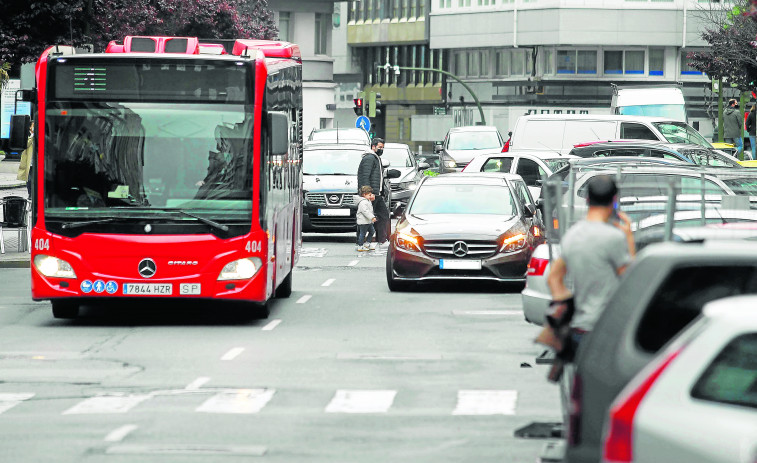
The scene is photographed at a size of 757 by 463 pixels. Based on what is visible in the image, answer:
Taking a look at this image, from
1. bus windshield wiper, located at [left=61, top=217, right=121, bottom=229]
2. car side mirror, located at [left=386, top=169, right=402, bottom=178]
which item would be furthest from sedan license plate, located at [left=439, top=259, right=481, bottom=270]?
car side mirror, located at [left=386, top=169, right=402, bottom=178]

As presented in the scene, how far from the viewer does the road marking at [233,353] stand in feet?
47.2

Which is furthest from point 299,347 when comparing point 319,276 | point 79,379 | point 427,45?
point 427,45

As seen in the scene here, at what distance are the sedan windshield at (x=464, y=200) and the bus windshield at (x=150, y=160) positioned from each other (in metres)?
6.01

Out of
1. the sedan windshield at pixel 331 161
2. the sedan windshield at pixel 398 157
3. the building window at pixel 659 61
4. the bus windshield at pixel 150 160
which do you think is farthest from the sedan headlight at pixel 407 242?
the building window at pixel 659 61

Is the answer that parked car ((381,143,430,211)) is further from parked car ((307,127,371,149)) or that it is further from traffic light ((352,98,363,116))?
traffic light ((352,98,363,116))

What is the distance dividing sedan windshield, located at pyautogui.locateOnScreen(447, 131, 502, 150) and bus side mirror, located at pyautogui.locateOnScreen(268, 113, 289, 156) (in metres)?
35.3

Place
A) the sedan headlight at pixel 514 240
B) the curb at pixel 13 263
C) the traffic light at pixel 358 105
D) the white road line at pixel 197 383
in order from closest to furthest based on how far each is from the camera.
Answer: the white road line at pixel 197 383, the sedan headlight at pixel 514 240, the curb at pixel 13 263, the traffic light at pixel 358 105

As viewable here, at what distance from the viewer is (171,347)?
15.2 meters

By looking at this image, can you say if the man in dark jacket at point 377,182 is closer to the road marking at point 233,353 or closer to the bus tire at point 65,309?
the bus tire at point 65,309

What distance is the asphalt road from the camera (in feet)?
32.0

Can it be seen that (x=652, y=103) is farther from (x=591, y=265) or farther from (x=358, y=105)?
(x=591, y=265)

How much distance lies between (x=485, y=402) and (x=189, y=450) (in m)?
2.68

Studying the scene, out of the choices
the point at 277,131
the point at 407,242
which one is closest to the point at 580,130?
the point at 407,242

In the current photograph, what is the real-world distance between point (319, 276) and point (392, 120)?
290ft
